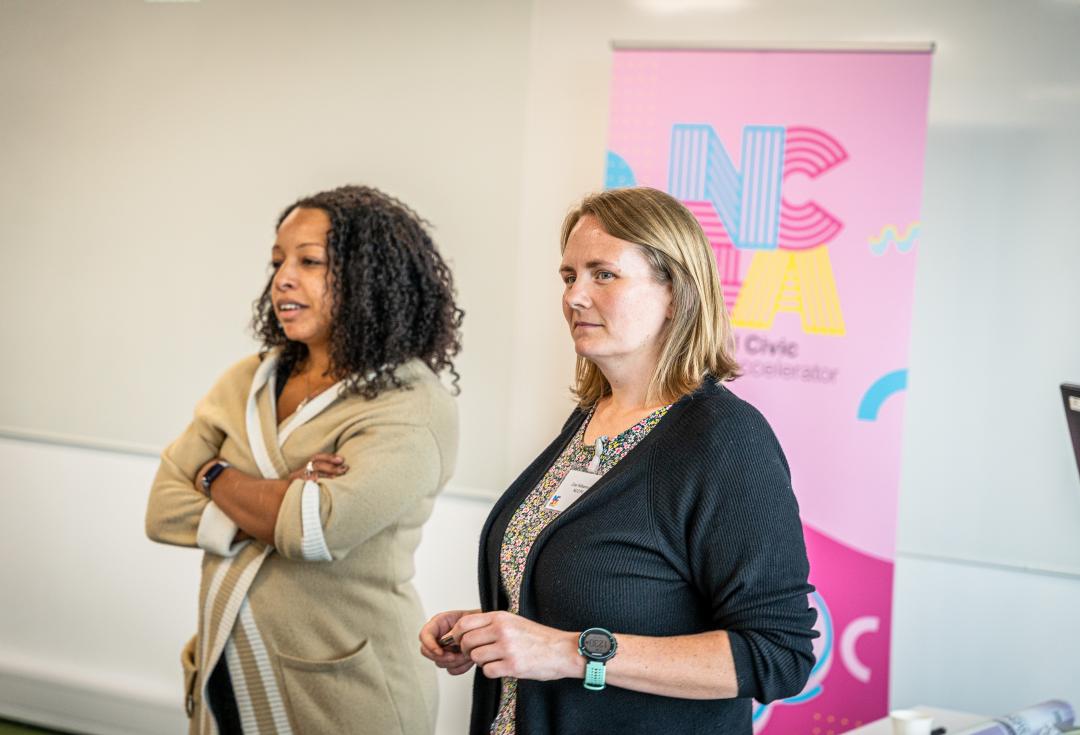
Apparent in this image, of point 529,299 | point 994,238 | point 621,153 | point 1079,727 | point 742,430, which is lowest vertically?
point 1079,727

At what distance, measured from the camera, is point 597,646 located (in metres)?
1.33

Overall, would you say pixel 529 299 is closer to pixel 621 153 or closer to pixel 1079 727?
pixel 621 153

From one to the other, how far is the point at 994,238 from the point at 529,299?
143 centimetres

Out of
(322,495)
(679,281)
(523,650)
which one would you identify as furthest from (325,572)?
(679,281)

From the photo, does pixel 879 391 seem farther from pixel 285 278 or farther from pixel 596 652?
pixel 596 652

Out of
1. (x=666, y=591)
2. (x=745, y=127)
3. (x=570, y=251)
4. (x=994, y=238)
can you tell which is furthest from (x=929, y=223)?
(x=666, y=591)

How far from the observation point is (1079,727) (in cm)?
192

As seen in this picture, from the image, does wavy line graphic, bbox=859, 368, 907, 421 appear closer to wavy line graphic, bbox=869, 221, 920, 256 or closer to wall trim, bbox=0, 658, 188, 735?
wavy line graphic, bbox=869, 221, 920, 256

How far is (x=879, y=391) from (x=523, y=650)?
172 centimetres

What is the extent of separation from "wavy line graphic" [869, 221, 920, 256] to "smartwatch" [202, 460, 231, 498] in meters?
1.74

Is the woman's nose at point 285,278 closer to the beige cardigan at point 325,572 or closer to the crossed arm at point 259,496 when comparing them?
the beige cardigan at point 325,572

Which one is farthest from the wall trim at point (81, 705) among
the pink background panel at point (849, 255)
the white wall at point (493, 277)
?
the pink background panel at point (849, 255)

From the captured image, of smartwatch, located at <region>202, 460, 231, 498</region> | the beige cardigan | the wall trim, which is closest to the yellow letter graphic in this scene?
the beige cardigan

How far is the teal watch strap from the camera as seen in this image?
1324 mm
